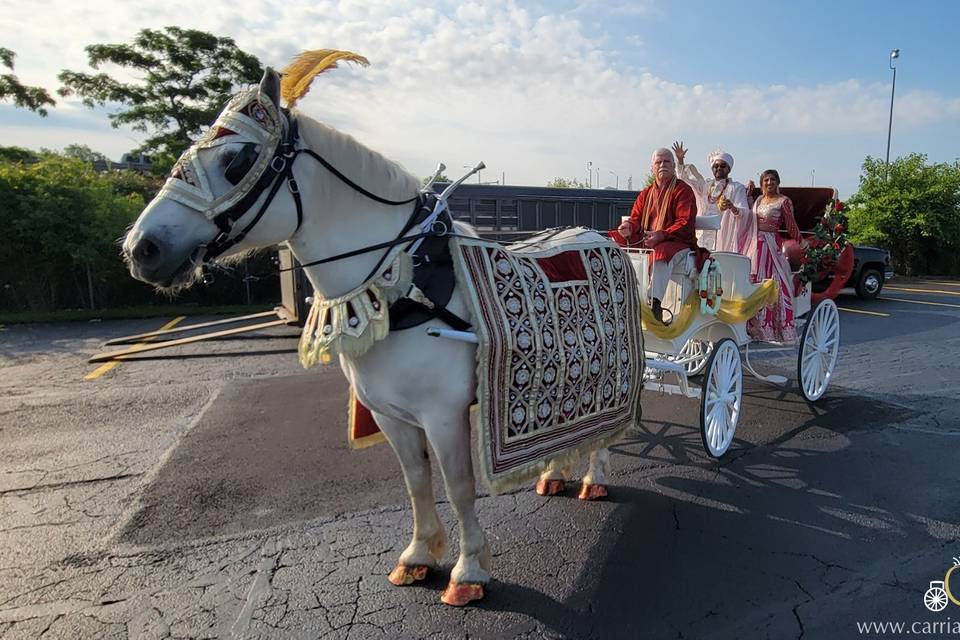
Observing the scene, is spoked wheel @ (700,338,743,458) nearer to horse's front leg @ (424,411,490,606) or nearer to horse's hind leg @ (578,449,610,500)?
horse's hind leg @ (578,449,610,500)

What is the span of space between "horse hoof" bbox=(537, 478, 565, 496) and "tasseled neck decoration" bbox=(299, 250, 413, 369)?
2.04m

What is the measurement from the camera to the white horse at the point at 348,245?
1999 mm

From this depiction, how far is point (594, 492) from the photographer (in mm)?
3773

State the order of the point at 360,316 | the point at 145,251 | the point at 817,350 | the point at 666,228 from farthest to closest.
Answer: the point at 817,350 < the point at 666,228 < the point at 360,316 < the point at 145,251

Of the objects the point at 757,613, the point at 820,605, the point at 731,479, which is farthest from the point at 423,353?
the point at 731,479

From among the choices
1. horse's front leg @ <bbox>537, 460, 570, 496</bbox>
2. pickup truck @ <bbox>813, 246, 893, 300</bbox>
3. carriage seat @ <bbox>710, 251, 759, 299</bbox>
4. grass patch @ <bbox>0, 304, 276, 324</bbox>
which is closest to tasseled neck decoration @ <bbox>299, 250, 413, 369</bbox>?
horse's front leg @ <bbox>537, 460, 570, 496</bbox>

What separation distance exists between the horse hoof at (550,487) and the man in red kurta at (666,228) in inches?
58.5

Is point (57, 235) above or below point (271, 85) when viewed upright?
below

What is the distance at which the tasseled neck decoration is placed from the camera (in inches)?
91.7

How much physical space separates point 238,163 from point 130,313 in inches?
480

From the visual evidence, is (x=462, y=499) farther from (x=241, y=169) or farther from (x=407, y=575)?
(x=241, y=169)

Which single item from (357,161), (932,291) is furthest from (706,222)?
(932,291)

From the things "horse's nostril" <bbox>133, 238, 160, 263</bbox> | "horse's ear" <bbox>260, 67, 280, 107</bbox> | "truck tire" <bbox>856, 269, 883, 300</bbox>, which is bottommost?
"truck tire" <bbox>856, 269, 883, 300</bbox>

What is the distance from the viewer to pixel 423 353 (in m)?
2.43
